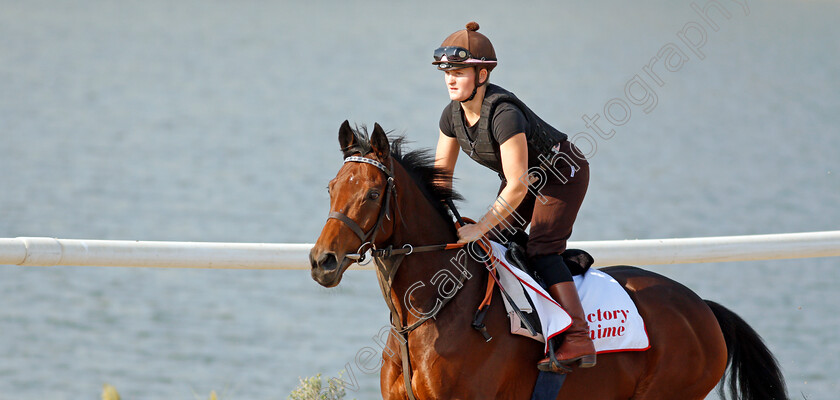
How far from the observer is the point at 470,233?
364 centimetres

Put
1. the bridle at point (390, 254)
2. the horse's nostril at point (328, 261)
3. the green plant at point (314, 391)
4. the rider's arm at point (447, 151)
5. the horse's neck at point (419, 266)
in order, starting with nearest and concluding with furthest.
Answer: the horse's nostril at point (328, 261)
the bridle at point (390, 254)
the horse's neck at point (419, 266)
the rider's arm at point (447, 151)
the green plant at point (314, 391)

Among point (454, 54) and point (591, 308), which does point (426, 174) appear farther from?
point (591, 308)

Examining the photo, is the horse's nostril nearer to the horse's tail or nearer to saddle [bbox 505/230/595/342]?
saddle [bbox 505/230/595/342]

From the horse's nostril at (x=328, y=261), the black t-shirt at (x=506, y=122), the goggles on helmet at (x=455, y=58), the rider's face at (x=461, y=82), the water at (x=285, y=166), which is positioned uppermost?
the goggles on helmet at (x=455, y=58)

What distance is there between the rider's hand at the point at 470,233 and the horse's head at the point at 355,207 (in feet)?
1.12

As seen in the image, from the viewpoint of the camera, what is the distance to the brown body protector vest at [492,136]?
369 centimetres

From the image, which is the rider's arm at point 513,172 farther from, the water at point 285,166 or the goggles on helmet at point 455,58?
the water at point 285,166

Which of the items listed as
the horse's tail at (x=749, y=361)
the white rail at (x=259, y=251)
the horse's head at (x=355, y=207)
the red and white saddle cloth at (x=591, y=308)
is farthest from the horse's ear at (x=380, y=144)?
the horse's tail at (x=749, y=361)

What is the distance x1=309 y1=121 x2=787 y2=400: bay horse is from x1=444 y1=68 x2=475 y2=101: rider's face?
31 centimetres

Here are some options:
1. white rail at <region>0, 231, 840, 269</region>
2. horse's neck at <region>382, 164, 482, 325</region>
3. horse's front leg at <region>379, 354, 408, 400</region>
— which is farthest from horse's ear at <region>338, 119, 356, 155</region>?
white rail at <region>0, 231, 840, 269</region>

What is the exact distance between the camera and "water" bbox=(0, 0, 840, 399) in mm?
11547

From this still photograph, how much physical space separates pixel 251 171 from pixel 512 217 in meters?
17.2

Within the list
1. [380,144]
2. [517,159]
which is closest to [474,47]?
[517,159]

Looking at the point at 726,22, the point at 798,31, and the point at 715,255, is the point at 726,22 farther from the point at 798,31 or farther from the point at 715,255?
the point at 715,255
